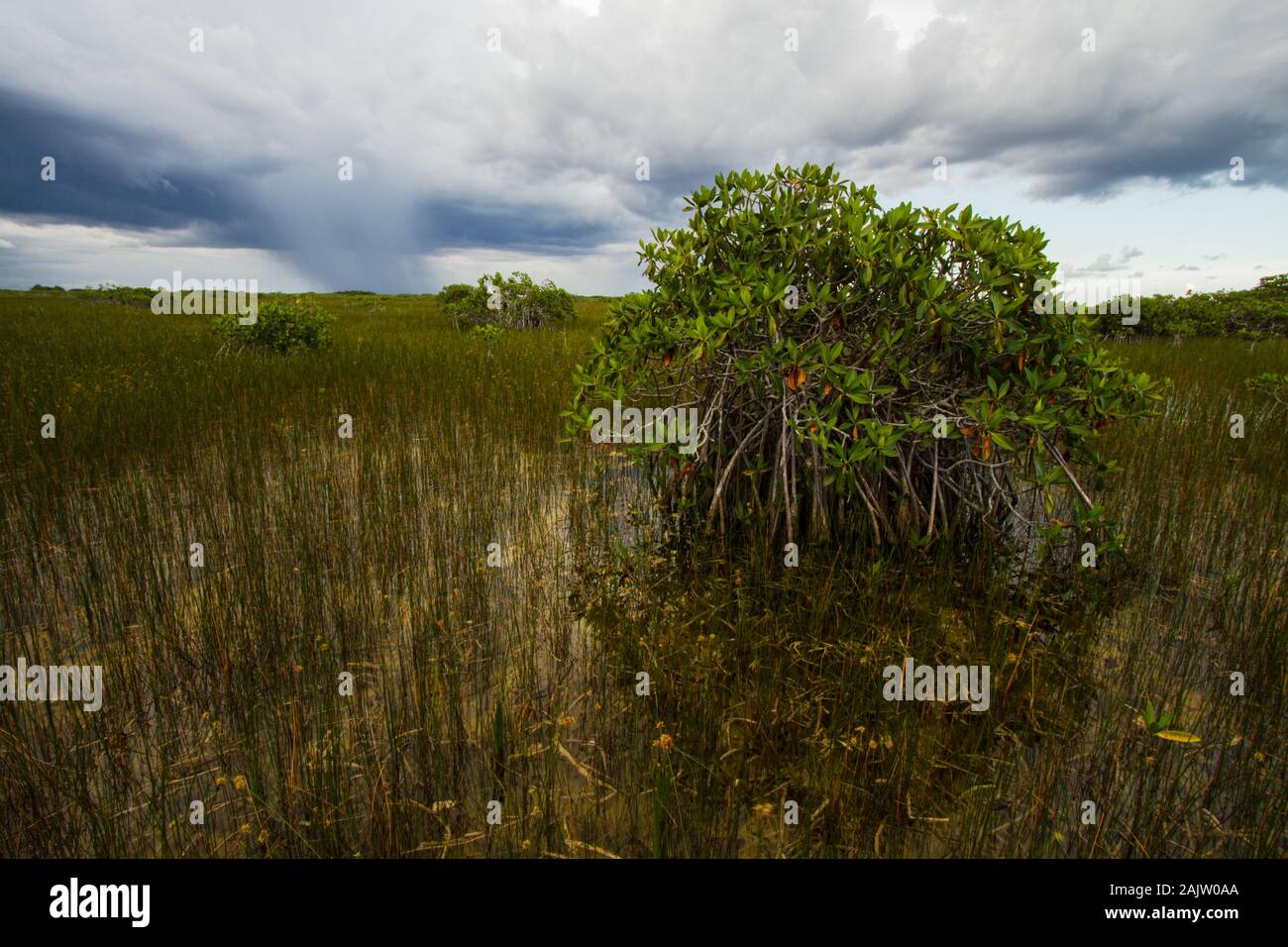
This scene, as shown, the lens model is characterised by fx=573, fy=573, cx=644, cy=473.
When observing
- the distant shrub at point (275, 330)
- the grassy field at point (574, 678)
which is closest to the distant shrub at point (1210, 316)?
the grassy field at point (574, 678)

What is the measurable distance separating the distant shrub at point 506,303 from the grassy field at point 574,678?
1440 centimetres

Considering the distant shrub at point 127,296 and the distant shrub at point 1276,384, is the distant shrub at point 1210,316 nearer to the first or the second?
the distant shrub at point 1276,384

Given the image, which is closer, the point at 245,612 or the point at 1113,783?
the point at 1113,783

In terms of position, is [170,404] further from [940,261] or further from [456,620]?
[940,261]

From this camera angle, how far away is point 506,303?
1933cm

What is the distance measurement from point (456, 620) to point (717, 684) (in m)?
1.58

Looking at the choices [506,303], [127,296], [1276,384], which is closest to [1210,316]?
[1276,384]

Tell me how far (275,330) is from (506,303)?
8.77 meters

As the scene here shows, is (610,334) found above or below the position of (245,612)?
above

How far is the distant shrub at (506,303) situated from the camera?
62.0 ft
